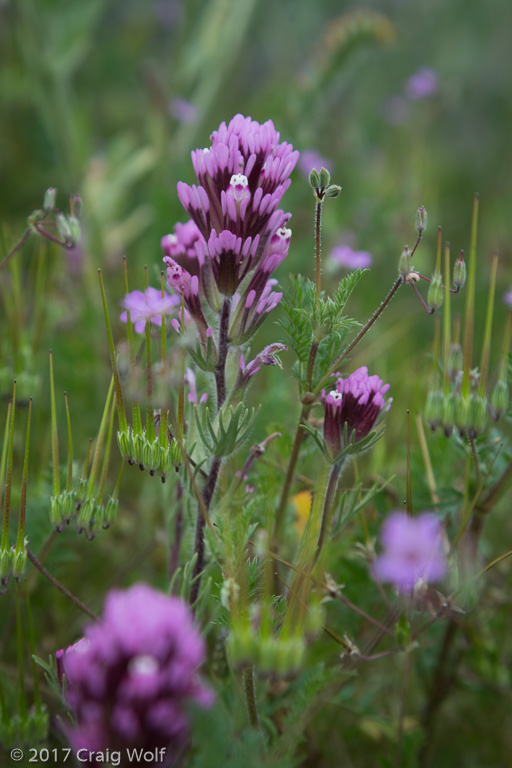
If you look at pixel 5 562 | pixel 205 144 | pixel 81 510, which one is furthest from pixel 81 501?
pixel 205 144

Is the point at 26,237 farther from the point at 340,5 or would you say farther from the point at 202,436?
the point at 340,5

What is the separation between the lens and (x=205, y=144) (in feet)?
8.37

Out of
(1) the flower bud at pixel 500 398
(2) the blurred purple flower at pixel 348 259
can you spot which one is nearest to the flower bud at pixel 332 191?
(1) the flower bud at pixel 500 398

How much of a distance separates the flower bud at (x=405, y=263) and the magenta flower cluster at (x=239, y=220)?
0.45 ft

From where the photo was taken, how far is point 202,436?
0.76 meters

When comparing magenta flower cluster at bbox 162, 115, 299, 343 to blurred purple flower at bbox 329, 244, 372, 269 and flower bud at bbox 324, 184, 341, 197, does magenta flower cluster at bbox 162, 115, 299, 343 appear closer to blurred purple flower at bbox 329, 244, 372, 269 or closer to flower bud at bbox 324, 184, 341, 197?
flower bud at bbox 324, 184, 341, 197

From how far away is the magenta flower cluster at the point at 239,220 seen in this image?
0.74m

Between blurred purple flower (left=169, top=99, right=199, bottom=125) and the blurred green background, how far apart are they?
0.01 meters

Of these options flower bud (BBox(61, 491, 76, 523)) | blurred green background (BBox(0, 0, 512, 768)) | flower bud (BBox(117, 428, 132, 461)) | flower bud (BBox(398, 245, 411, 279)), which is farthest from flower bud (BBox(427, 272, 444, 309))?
flower bud (BBox(61, 491, 76, 523))

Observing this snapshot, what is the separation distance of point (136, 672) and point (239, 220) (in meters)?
0.48

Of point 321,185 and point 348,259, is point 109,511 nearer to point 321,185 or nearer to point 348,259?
point 321,185

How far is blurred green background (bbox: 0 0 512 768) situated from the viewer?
136 cm

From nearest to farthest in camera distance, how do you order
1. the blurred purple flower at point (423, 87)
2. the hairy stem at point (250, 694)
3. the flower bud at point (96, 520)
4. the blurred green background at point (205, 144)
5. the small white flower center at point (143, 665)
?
the small white flower center at point (143, 665), the hairy stem at point (250, 694), the flower bud at point (96, 520), the blurred green background at point (205, 144), the blurred purple flower at point (423, 87)

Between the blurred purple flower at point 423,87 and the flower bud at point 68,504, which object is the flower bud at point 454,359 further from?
the blurred purple flower at point 423,87
